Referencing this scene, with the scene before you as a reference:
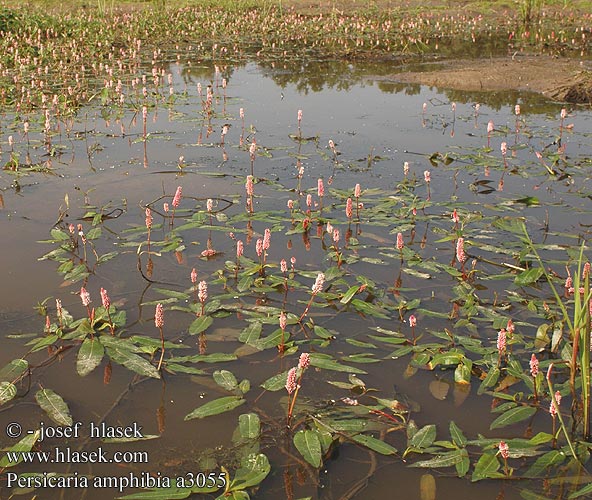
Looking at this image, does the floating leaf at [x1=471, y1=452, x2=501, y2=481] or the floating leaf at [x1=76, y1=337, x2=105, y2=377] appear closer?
the floating leaf at [x1=471, y1=452, x2=501, y2=481]

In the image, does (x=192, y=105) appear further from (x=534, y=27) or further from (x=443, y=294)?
(x=534, y=27)

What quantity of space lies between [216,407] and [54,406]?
63 centimetres

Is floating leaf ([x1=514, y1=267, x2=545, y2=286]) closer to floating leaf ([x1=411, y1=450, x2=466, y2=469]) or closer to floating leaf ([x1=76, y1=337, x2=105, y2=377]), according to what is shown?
floating leaf ([x1=411, y1=450, x2=466, y2=469])

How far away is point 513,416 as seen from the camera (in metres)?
2.58

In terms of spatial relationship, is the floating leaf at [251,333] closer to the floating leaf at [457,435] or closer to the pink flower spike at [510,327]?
the floating leaf at [457,435]

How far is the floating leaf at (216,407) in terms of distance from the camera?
255 cm

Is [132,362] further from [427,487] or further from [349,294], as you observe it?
[427,487]

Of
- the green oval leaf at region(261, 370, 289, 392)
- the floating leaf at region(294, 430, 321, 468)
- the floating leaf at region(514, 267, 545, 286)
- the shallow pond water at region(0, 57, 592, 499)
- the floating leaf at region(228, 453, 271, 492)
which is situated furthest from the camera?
the floating leaf at region(514, 267, 545, 286)

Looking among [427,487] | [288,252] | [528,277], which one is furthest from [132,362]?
[528,277]

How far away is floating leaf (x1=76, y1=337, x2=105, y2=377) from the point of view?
2.83 meters

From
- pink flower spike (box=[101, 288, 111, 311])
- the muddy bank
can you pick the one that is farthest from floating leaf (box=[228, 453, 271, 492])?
the muddy bank

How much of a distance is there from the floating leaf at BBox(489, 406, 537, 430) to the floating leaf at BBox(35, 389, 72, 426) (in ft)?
5.31

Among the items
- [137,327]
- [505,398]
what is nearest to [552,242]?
[505,398]

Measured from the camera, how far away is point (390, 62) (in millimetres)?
12188
